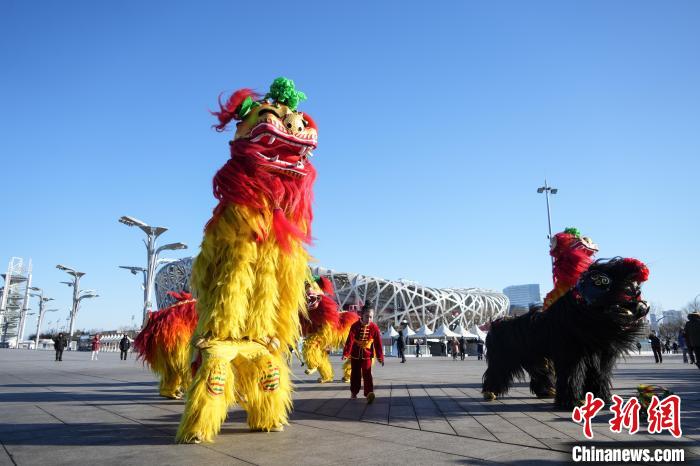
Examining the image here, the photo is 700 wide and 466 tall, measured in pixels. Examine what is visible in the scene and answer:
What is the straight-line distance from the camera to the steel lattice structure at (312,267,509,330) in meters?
70.2

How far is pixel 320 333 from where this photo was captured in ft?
32.7

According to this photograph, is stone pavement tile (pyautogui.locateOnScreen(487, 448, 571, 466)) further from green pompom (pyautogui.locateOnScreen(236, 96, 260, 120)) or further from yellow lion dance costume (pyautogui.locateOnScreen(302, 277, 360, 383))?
yellow lion dance costume (pyautogui.locateOnScreen(302, 277, 360, 383))

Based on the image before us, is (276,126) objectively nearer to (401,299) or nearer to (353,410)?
(353,410)

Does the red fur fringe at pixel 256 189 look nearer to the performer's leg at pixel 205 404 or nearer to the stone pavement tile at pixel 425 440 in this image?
A: the performer's leg at pixel 205 404

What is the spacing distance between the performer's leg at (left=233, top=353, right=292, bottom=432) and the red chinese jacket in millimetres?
2768

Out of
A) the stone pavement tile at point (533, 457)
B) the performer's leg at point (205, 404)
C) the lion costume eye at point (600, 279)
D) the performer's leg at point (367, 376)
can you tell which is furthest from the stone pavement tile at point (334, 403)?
the lion costume eye at point (600, 279)

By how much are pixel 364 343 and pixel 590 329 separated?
10.9 feet

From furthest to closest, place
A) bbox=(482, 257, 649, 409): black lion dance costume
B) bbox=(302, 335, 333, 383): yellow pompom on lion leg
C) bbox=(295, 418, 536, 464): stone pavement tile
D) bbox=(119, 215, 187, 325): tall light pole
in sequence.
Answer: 1. bbox=(119, 215, 187, 325): tall light pole
2. bbox=(302, 335, 333, 383): yellow pompom on lion leg
3. bbox=(482, 257, 649, 409): black lion dance costume
4. bbox=(295, 418, 536, 464): stone pavement tile

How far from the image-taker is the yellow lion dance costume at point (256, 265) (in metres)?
4.11

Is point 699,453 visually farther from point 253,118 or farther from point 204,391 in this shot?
point 253,118

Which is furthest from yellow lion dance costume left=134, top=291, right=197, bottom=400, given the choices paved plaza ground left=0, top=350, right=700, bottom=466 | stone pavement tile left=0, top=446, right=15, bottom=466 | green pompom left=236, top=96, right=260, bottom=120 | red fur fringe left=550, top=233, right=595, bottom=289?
red fur fringe left=550, top=233, right=595, bottom=289

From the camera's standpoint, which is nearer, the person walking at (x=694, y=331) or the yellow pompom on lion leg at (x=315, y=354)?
the yellow pompom on lion leg at (x=315, y=354)

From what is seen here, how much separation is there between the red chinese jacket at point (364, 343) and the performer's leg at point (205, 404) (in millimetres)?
3395

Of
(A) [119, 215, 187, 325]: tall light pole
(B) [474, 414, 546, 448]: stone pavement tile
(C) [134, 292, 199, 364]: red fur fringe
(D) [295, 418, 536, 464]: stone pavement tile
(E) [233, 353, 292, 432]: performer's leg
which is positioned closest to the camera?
(D) [295, 418, 536, 464]: stone pavement tile
